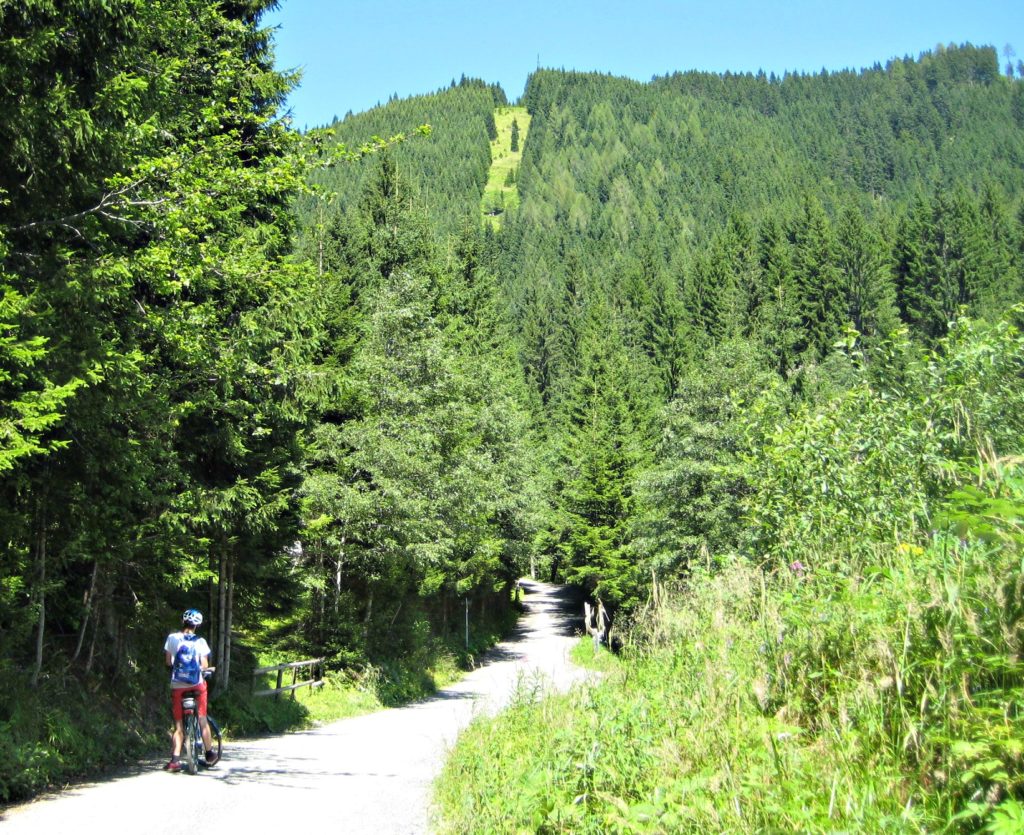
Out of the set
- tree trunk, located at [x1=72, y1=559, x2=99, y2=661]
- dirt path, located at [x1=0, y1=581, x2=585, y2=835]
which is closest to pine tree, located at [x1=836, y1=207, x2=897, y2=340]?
dirt path, located at [x1=0, y1=581, x2=585, y2=835]

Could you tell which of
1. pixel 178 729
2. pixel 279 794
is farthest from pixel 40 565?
pixel 279 794

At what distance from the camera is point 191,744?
8758 millimetres

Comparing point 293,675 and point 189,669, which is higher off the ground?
point 189,669

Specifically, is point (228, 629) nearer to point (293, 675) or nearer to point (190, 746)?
point (293, 675)

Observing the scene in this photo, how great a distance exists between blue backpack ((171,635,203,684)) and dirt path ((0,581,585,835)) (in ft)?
3.19

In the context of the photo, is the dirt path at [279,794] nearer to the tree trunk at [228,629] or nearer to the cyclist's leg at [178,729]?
the cyclist's leg at [178,729]

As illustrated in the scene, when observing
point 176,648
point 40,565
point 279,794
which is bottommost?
point 279,794

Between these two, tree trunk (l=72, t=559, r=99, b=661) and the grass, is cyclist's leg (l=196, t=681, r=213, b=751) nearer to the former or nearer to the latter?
tree trunk (l=72, t=559, r=99, b=661)

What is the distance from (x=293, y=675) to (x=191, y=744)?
910 cm

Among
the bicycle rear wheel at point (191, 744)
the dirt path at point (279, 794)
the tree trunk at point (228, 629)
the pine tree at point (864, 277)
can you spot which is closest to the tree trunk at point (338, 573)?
the tree trunk at point (228, 629)

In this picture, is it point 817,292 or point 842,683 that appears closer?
point 842,683

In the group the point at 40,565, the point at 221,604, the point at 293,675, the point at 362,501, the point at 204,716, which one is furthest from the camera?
the point at 362,501

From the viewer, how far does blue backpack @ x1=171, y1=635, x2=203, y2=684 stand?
29.5ft

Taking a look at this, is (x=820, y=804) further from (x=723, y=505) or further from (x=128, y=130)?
(x=723, y=505)
